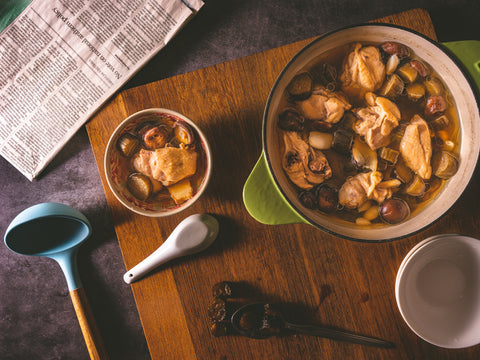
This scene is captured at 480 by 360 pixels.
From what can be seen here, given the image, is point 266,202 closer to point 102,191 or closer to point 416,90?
point 416,90

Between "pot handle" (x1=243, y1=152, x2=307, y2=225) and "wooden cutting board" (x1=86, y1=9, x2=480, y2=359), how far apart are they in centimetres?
9

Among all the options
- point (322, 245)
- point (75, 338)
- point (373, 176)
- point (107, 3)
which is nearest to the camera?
point (373, 176)

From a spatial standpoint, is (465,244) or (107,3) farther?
(107,3)

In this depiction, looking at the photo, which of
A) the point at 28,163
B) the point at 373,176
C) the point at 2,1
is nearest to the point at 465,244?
the point at 373,176

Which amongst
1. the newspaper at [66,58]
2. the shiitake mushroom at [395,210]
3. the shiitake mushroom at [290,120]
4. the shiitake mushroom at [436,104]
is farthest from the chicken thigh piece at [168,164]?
the shiitake mushroom at [436,104]

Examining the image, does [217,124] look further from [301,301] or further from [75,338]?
[75,338]

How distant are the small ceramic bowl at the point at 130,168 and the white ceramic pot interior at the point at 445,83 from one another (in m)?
0.17

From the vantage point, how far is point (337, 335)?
2.90 feet

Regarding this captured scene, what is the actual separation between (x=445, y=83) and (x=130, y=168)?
2.51ft

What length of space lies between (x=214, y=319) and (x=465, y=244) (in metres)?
0.65

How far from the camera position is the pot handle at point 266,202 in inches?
31.8

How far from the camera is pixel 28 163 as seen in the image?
3.71 ft

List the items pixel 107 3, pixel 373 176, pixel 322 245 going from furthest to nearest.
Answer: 1. pixel 107 3
2. pixel 322 245
3. pixel 373 176

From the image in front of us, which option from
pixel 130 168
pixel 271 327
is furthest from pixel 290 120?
pixel 271 327
